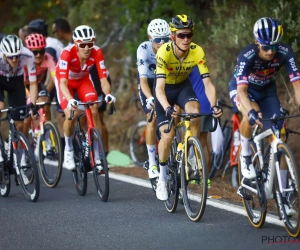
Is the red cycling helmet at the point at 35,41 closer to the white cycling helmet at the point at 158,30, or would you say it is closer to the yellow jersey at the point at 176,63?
the white cycling helmet at the point at 158,30

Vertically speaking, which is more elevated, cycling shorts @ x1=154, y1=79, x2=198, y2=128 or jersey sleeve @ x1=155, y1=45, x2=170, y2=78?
jersey sleeve @ x1=155, y1=45, x2=170, y2=78

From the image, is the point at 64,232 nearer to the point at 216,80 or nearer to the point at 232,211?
the point at 232,211

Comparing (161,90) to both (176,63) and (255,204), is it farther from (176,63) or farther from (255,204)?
(255,204)

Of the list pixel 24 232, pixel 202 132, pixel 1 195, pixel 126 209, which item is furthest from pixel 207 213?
pixel 1 195

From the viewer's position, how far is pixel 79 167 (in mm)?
12414

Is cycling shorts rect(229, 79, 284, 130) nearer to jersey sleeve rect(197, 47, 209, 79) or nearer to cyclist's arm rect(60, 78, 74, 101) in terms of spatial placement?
jersey sleeve rect(197, 47, 209, 79)

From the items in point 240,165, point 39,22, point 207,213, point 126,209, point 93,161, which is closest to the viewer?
point 240,165

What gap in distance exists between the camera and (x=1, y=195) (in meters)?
12.7

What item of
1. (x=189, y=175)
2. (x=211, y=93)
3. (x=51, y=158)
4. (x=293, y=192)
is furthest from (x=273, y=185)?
(x=51, y=158)

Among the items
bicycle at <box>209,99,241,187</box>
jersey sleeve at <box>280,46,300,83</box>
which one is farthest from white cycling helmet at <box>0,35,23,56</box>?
jersey sleeve at <box>280,46,300,83</box>

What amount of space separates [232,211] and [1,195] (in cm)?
392

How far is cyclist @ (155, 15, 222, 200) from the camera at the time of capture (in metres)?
9.99

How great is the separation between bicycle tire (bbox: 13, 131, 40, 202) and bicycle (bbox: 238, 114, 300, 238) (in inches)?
130

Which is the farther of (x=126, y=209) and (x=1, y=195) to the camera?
(x=1, y=195)
